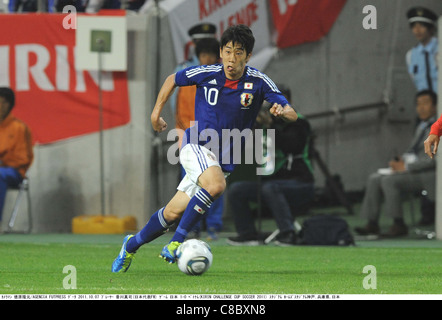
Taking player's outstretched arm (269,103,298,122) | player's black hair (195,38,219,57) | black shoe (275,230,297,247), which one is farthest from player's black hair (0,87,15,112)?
player's outstretched arm (269,103,298,122)

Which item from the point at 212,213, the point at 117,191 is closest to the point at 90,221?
the point at 117,191

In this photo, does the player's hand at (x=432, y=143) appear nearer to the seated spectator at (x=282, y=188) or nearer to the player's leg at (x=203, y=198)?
the player's leg at (x=203, y=198)

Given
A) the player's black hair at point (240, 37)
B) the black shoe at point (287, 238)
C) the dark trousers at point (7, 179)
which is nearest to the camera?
the player's black hair at point (240, 37)

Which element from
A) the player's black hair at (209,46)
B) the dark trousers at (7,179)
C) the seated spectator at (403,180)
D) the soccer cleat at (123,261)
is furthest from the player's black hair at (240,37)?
the dark trousers at (7,179)

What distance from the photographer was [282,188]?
40.9 ft

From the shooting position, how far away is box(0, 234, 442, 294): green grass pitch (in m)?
7.65

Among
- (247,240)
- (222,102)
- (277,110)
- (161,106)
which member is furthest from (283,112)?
(247,240)

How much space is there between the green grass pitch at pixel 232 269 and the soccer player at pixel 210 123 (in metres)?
0.44

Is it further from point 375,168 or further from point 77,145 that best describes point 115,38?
point 375,168

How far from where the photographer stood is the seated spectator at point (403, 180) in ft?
43.2

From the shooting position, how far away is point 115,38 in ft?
46.5

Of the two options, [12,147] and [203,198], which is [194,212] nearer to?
[203,198]

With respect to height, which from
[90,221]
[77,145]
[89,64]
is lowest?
[90,221]
